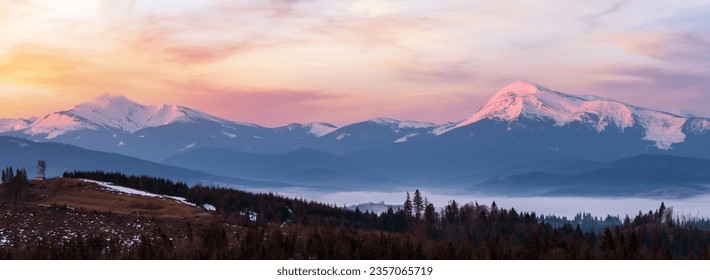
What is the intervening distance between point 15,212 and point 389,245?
105 m

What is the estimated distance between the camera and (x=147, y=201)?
18075cm

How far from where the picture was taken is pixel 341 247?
58.8 meters

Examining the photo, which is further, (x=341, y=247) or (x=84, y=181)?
(x=84, y=181)

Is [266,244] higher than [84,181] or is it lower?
lower

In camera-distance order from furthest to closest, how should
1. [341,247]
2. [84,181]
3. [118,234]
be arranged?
[84,181] < [118,234] < [341,247]
